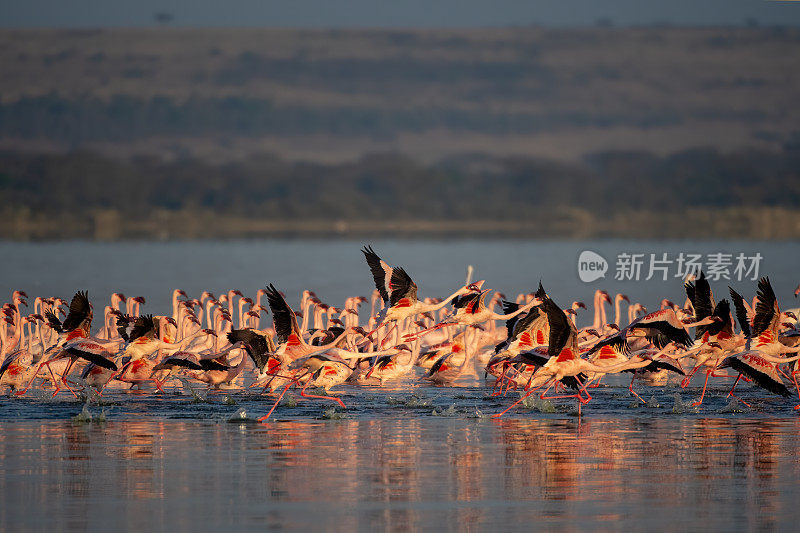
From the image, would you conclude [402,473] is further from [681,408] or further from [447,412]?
[681,408]

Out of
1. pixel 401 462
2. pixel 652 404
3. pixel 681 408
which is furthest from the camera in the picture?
pixel 652 404

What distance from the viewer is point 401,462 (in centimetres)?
1299

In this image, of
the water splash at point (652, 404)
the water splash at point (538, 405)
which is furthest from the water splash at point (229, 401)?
the water splash at point (652, 404)

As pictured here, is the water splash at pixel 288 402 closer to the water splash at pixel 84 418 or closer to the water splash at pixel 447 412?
the water splash at pixel 447 412

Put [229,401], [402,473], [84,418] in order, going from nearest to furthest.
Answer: [402,473] < [84,418] < [229,401]

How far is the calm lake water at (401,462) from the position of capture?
422 inches

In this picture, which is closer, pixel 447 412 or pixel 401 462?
pixel 401 462

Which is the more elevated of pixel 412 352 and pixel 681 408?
pixel 412 352

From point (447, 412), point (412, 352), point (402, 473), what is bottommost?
point (402, 473)

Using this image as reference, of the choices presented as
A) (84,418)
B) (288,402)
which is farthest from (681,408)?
(84,418)

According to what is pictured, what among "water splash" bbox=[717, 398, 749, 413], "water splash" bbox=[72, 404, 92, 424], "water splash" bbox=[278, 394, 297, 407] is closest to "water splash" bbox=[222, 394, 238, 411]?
"water splash" bbox=[278, 394, 297, 407]

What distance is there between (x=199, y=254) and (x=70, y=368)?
186ft

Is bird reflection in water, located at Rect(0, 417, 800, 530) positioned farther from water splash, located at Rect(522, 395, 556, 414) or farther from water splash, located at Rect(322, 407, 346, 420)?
water splash, located at Rect(522, 395, 556, 414)

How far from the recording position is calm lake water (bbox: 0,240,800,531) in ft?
35.2
